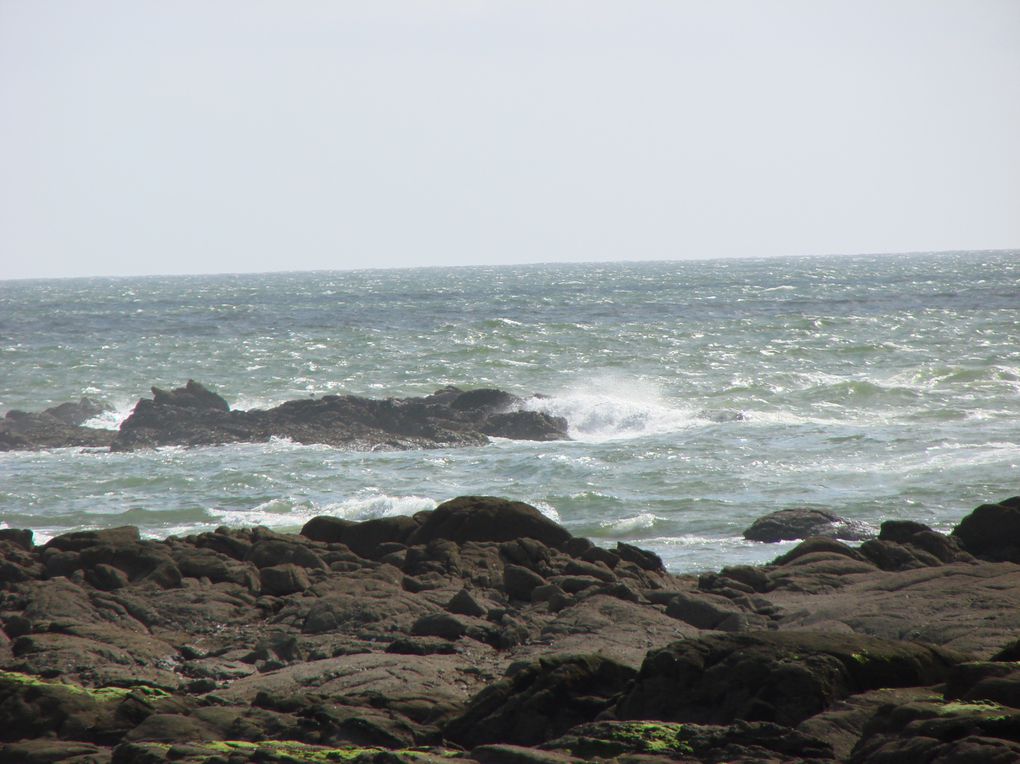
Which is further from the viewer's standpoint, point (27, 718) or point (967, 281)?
point (967, 281)

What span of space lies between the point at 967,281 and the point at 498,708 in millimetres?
68469

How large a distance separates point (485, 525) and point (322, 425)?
1260 centimetres

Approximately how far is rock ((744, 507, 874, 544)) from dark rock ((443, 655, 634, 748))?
24.8ft

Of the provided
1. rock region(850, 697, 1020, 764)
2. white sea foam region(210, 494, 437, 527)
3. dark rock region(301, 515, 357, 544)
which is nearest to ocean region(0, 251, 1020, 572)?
white sea foam region(210, 494, 437, 527)

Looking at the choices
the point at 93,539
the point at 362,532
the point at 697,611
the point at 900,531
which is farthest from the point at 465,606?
the point at 900,531

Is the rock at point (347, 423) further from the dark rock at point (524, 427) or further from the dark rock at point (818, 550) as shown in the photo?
the dark rock at point (818, 550)

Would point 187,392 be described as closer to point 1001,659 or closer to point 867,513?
point 867,513

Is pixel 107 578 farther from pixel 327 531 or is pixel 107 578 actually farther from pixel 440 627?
pixel 440 627

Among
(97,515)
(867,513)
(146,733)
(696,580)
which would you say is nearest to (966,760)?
(146,733)

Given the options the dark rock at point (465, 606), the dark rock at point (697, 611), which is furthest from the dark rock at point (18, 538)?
the dark rock at point (697, 611)

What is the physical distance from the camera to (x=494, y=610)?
30.9 ft

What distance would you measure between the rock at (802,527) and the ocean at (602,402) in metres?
0.32

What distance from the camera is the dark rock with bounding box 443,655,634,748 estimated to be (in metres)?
6.26

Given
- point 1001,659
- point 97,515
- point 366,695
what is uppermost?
point 1001,659
